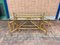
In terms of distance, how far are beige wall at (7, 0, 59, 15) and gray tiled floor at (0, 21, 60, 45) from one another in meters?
0.58

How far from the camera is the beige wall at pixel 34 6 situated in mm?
2695

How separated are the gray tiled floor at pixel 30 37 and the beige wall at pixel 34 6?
577 mm

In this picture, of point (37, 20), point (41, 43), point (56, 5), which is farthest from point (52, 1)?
point (41, 43)

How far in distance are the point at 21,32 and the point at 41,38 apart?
49cm

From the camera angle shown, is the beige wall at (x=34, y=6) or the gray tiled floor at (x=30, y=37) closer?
the gray tiled floor at (x=30, y=37)

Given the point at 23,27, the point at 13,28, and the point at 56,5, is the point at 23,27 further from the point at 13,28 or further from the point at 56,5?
the point at 56,5

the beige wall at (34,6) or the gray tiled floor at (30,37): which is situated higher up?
the beige wall at (34,6)

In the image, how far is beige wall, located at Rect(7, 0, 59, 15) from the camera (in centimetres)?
270

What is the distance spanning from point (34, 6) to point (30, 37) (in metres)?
0.95

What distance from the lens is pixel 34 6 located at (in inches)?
108

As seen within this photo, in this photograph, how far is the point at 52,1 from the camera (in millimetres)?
2695

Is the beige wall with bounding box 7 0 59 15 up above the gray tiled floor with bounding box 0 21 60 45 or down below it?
above

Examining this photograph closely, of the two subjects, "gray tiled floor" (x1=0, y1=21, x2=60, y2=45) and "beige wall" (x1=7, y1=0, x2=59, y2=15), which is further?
"beige wall" (x1=7, y1=0, x2=59, y2=15)

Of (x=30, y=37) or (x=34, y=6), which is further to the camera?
(x=34, y=6)
